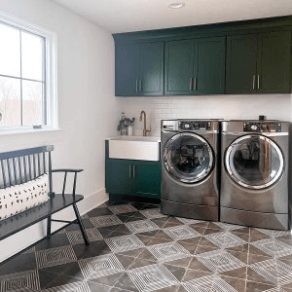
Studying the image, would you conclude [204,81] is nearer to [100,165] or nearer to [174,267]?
[100,165]

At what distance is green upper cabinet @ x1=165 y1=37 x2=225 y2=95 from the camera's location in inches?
146

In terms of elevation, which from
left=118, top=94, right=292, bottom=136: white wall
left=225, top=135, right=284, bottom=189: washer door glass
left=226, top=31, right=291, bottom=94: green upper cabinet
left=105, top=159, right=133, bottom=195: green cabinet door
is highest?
left=226, top=31, right=291, bottom=94: green upper cabinet

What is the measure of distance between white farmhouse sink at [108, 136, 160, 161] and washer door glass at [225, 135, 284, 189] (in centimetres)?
96

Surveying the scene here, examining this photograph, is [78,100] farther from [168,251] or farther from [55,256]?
[168,251]

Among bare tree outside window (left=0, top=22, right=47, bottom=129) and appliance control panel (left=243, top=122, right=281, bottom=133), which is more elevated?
bare tree outside window (left=0, top=22, right=47, bottom=129)

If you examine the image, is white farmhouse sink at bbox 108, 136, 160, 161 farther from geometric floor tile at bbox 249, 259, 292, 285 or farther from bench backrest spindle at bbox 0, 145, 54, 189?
geometric floor tile at bbox 249, 259, 292, 285

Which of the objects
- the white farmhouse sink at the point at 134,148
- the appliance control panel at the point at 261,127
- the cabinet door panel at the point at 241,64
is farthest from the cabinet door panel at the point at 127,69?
the appliance control panel at the point at 261,127

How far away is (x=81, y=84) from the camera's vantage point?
3.50 m

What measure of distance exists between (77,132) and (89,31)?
1.23 metres

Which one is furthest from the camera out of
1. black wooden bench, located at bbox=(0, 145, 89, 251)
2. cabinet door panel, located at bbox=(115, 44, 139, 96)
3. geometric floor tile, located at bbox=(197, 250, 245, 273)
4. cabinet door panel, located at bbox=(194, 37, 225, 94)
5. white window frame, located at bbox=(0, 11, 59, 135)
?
cabinet door panel, located at bbox=(115, 44, 139, 96)

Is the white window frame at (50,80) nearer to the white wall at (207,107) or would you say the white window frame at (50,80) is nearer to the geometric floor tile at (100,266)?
the geometric floor tile at (100,266)

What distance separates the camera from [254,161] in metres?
3.24

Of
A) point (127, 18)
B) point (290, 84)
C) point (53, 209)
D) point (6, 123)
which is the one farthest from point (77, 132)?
point (290, 84)

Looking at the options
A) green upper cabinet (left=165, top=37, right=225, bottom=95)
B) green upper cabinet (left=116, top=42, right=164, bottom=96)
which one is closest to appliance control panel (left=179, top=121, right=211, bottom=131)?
green upper cabinet (left=165, top=37, right=225, bottom=95)
